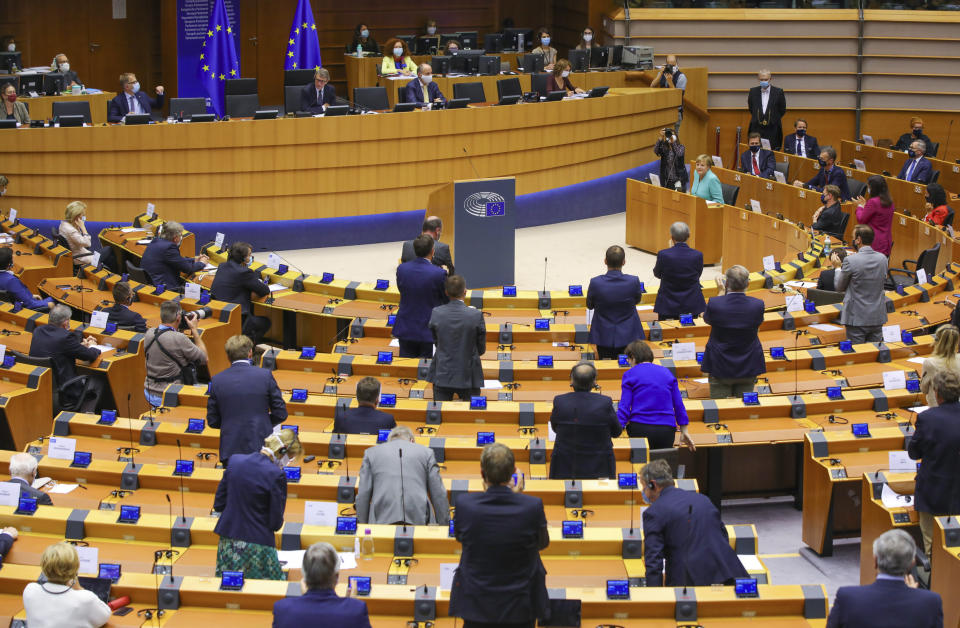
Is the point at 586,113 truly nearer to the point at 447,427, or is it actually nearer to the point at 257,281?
the point at 257,281

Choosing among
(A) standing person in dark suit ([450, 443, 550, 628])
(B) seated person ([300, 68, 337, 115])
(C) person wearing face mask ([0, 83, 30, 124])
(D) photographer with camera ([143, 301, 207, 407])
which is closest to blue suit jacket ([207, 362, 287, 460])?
(D) photographer with camera ([143, 301, 207, 407])

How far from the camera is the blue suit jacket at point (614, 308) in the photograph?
27.7 ft

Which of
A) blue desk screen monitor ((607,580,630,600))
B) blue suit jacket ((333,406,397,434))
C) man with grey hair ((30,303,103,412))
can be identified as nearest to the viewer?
blue desk screen monitor ((607,580,630,600))

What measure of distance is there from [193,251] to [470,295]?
4.19m

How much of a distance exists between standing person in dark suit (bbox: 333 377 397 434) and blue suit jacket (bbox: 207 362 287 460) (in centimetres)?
46

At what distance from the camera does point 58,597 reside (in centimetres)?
483

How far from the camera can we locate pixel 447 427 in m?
7.66

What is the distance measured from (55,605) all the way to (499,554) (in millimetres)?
1845

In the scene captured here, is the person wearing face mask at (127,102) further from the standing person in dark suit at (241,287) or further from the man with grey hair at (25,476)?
the man with grey hair at (25,476)

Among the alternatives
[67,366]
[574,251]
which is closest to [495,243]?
[574,251]

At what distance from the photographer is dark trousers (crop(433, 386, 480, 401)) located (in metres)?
8.00

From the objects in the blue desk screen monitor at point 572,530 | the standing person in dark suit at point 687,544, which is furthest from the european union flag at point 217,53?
the standing person in dark suit at point 687,544

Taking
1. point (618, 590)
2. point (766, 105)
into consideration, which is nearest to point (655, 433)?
point (618, 590)

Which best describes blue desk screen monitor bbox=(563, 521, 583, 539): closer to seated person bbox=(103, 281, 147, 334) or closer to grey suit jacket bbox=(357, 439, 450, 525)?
grey suit jacket bbox=(357, 439, 450, 525)
